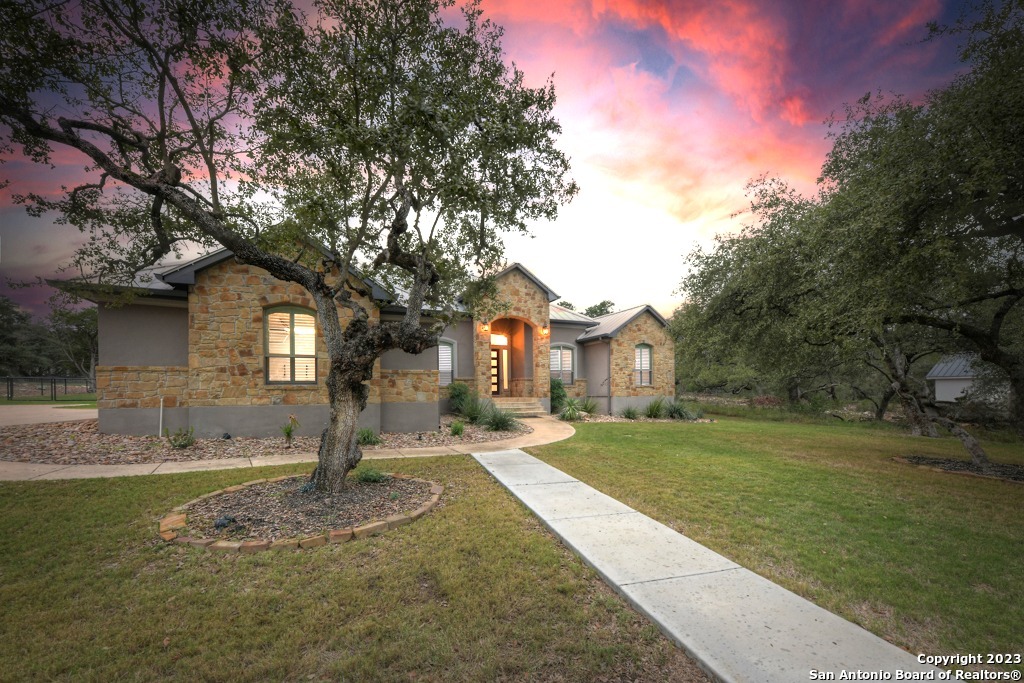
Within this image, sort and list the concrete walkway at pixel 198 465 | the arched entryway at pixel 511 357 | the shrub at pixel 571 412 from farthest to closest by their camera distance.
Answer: the arched entryway at pixel 511 357 → the shrub at pixel 571 412 → the concrete walkway at pixel 198 465

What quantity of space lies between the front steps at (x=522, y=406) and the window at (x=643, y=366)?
514cm

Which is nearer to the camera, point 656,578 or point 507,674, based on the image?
point 507,674

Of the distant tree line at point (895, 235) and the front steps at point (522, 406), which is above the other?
the distant tree line at point (895, 235)

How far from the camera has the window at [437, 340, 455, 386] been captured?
52.5 feet

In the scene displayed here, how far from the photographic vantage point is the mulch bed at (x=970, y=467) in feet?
24.8

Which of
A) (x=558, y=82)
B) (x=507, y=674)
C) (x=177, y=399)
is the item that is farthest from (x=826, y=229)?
(x=177, y=399)

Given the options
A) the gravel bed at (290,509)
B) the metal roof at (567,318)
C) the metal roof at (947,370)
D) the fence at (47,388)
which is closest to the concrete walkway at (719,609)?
the gravel bed at (290,509)

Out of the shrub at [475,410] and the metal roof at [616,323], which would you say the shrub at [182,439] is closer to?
the shrub at [475,410]

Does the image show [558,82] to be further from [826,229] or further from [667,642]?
[667,642]

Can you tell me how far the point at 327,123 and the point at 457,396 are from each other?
1091cm

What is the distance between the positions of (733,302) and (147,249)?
44.3ft

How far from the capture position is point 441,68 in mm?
5832

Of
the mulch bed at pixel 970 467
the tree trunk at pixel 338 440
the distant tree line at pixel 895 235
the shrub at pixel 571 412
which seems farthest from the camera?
the shrub at pixel 571 412

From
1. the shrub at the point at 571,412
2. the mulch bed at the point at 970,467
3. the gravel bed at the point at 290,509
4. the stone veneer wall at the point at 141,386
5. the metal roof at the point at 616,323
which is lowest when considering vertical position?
the mulch bed at the point at 970,467
